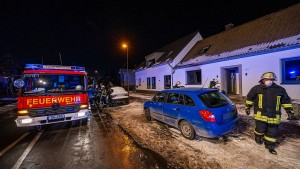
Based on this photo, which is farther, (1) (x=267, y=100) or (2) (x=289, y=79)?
(2) (x=289, y=79)

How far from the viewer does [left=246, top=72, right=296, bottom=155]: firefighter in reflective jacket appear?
3.95 m

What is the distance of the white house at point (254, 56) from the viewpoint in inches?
350

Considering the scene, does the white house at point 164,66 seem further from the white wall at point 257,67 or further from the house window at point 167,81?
the white wall at point 257,67

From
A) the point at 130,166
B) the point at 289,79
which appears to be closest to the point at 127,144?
the point at 130,166

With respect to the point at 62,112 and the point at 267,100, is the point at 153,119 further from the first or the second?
the point at 267,100

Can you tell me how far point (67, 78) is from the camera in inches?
274

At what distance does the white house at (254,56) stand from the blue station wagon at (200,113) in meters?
6.54

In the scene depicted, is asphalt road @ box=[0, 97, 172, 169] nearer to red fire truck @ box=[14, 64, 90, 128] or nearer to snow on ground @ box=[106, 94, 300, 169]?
snow on ground @ box=[106, 94, 300, 169]

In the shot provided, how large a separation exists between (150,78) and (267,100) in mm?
19968

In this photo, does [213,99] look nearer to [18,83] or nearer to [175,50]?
[18,83]

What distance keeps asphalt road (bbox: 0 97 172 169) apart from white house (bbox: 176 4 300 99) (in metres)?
8.80

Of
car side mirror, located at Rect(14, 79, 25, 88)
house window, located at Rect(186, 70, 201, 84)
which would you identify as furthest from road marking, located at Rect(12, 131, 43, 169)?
house window, located at Rect(186, 70, 201, 84)

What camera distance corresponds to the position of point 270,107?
4004mm

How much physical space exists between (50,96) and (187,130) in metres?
5.20
